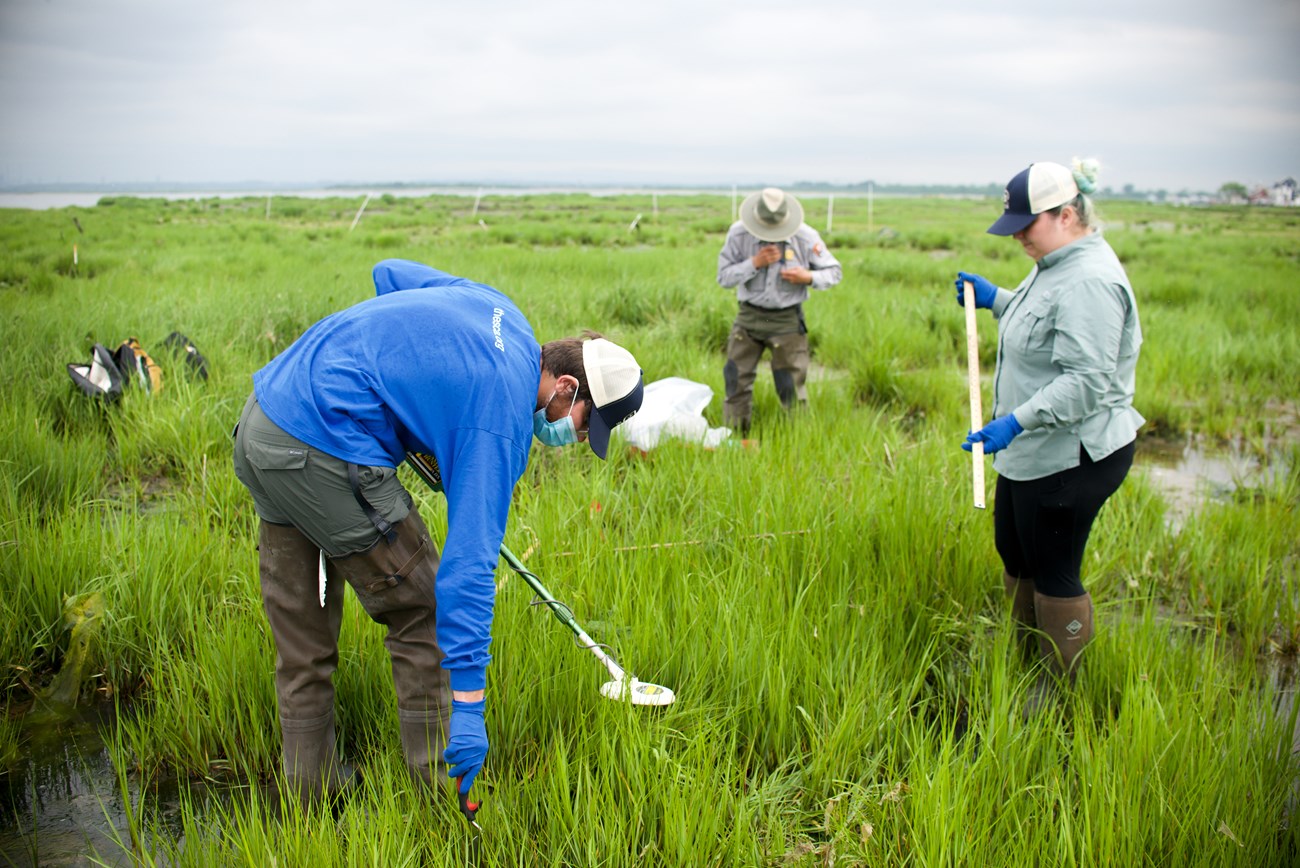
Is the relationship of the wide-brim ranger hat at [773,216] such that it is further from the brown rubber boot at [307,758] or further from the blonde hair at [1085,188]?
the brown rubber boot at [307,758]

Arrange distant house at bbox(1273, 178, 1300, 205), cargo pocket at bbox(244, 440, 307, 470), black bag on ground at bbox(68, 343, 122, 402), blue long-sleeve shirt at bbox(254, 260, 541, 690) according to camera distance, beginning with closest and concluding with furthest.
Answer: blue long-sleeve shirt at bbox(254, 260, 541, 690) < cargo pocket at bbox(244, 440, 307, 470) < black bag on ground at bbox(68, 343, 122, 402) < distant house at bbox(1273, 178, 1300, 205)

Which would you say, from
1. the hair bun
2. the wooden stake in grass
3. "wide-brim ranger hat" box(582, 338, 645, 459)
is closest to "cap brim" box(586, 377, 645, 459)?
"wide-brim ranger hat" box(582, 338, 645, 459)

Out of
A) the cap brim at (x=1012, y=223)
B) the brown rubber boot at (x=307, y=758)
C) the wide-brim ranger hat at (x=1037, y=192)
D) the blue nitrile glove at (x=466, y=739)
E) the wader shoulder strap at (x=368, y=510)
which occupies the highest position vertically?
the wide-brim ranger hat at (x=1037, y=192)

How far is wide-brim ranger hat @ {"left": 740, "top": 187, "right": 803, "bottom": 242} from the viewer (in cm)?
543

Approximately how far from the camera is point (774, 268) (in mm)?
5527

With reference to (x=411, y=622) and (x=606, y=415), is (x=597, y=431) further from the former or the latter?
(x=411, y=622)

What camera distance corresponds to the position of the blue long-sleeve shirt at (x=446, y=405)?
6.08 feet

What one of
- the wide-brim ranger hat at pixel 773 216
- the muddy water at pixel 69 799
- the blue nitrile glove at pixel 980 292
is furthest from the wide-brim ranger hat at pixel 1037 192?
the muddy water at pixel 69 799

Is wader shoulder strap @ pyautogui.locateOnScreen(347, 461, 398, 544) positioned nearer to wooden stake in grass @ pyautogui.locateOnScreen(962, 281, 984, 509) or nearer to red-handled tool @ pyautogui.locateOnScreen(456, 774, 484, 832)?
red-handled tool @ pyautogui.locateOnScreen(456, 774, 484, 832)

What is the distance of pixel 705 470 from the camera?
4262 mm

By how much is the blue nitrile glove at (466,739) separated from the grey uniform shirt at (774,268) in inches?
159

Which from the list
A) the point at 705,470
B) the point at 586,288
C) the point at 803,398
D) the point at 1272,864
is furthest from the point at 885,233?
the point at 1272,864

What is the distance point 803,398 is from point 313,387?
4.08 meters

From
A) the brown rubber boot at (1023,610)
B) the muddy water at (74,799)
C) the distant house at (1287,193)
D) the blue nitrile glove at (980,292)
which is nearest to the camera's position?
the muddy water at (74,799)
